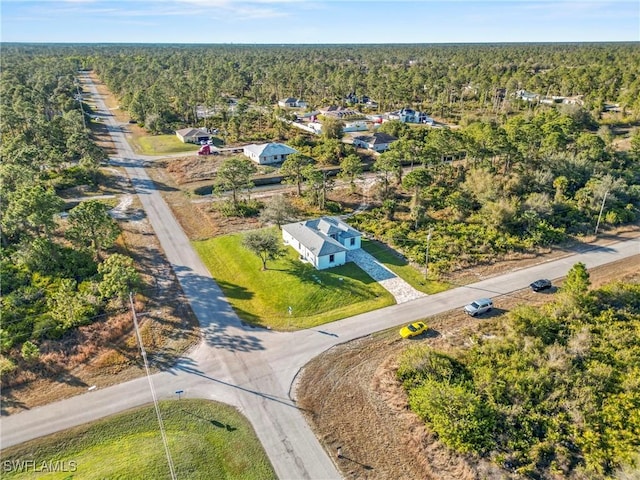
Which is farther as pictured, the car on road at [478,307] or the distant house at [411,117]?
the distant house at [411,117]

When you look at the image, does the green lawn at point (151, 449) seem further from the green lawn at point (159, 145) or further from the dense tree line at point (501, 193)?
the green lawn at point (159, 145)

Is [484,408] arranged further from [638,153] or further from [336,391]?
[638,153]

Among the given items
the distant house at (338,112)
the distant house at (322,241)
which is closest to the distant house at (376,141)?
the distant house at (338,112)

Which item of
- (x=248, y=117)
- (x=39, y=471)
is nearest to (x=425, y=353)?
(x=39, y=471)

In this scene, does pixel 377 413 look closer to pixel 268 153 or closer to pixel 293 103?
pixel 268 153

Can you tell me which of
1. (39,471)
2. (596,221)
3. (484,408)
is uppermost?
(596,221)

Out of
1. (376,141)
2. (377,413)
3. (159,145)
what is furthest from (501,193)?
(159,145)

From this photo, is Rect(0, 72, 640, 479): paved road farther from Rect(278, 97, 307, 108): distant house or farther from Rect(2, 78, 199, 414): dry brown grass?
Rect(278, 97, 307, 108): distant house
